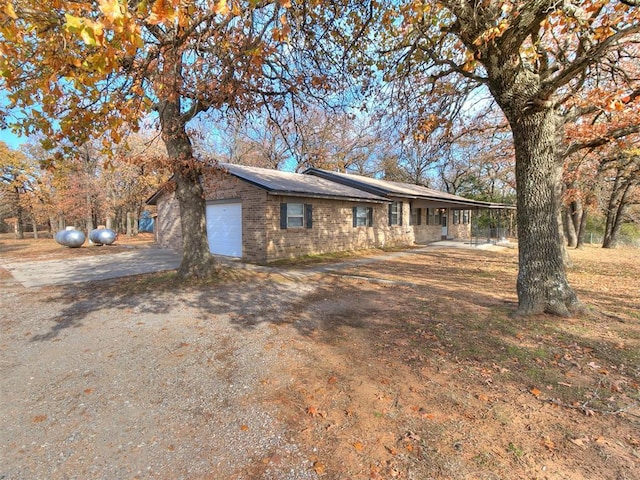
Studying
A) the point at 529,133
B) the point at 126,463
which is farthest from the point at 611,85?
the point at 126,463

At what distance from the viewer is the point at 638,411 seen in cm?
282

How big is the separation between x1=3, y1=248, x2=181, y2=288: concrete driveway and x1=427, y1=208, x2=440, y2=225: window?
16.7 metres

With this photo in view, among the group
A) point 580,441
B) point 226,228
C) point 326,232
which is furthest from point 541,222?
point 226,228

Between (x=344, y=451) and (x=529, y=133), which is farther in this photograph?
(x=529, y=133)

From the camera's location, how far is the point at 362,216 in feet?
54.0

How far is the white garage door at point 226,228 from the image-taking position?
1335cm

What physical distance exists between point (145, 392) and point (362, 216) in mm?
14081

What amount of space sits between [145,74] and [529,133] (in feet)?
19.9

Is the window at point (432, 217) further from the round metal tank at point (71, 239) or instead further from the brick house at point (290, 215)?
the round metal tank at point (71, 239)

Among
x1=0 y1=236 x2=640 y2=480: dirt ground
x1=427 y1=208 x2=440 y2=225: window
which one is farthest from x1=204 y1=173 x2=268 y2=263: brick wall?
x1=427 y1=208 x2=440 y2=225: window

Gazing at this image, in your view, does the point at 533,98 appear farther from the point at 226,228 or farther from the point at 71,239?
the point at 71,239

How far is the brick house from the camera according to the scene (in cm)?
1230

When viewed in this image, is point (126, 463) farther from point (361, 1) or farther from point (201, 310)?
point (361, 1)

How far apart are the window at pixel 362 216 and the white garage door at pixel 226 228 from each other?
5.71 m
